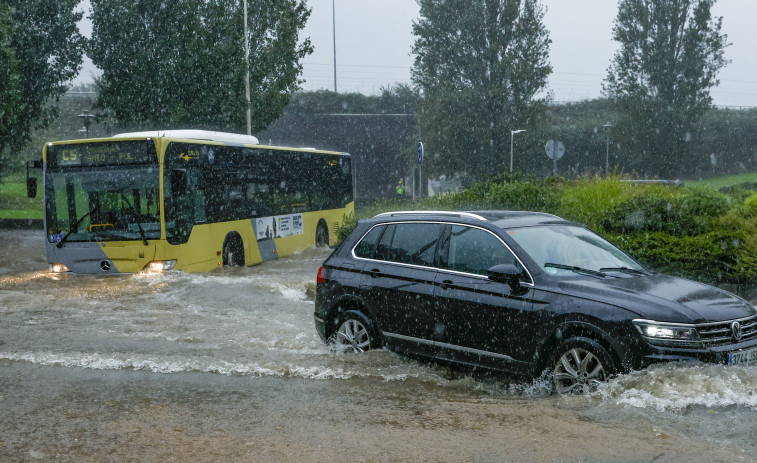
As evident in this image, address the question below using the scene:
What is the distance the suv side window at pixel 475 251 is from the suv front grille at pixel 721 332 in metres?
1.59

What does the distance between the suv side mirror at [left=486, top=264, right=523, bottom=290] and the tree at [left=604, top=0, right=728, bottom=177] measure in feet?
152

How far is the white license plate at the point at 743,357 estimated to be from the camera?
6379 mm

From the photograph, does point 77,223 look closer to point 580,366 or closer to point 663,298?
point 580,366

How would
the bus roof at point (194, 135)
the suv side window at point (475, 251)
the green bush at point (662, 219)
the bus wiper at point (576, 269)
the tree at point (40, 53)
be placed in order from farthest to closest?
the tree at point (40, 53), the bus roof at point (194, 135), the green bush at point (662, 219), the suv side window at point (475, 251), the bus wiper at point (576, 269)

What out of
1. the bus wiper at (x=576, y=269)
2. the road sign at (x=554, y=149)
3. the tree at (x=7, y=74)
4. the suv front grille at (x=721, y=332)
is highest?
the tree at (x=7, y=74)

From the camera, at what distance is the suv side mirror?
6973 millimetres

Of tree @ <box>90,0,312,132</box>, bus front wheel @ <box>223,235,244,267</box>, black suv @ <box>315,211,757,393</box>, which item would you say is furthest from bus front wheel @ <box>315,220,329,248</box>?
black suv @ <box>315,211,757,393</box>

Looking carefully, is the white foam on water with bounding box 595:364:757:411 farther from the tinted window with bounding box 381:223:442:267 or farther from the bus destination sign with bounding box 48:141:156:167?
the bus destination sign with bounding box 48:141:156:167

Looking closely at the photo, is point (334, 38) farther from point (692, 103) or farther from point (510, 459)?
point (510, 459)

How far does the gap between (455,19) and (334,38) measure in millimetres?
42231

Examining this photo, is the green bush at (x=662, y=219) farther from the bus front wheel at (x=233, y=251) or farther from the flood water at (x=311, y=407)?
the flood water at (x=311, y=407)

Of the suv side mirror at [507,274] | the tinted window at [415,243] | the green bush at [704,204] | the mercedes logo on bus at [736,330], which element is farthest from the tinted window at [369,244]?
the green bush at [704,204]

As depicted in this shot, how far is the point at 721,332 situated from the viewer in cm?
643

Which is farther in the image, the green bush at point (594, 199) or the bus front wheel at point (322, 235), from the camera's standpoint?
the bus front wheel at point (322, 235)
